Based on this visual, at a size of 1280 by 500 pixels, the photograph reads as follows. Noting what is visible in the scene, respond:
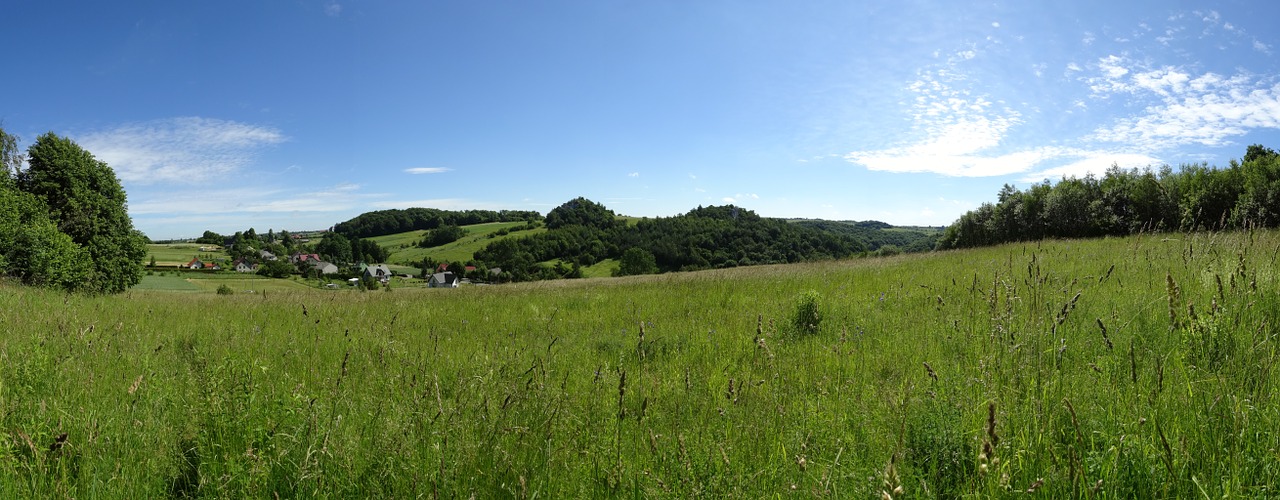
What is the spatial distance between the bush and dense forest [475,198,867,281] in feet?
258

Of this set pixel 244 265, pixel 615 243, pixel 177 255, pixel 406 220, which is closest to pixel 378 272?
pixel 244 265

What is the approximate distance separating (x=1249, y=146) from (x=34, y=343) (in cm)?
7217

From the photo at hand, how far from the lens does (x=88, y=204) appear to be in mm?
17984

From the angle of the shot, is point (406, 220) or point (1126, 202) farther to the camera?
point (406, 220)

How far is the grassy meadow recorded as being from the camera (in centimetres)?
217

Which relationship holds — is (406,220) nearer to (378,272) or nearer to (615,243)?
(378,272)

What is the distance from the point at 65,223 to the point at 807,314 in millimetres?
24732

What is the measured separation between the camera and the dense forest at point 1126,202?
2277cm

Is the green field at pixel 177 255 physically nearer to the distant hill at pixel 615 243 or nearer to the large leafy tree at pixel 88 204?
the distant hill at pixel 615 243

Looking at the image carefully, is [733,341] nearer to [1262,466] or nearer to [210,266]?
[1262,466]

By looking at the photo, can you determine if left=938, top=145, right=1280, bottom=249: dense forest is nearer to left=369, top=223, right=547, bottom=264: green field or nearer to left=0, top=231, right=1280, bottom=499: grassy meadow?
left=0, top=231, right=1280, bottom=499: grassy meadow

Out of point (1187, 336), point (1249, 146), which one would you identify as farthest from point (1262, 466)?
point (1249, 146)

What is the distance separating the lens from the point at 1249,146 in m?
44.1

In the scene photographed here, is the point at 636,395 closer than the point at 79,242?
Yes
